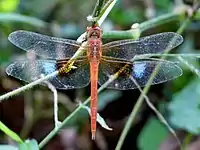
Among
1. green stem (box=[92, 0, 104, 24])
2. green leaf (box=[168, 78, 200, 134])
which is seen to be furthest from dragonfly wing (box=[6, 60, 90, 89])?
green leaf (box=[168, 78, 200, 134])

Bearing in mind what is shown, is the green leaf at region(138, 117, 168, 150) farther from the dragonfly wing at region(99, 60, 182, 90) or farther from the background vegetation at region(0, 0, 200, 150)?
the dragonfly wing at region(99, 60, 182, 90)

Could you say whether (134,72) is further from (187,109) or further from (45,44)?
(187,109)

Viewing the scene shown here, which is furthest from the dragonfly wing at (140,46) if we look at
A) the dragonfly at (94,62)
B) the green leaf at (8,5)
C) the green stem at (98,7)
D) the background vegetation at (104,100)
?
the green leaf at (8,5)

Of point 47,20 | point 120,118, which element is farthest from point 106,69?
point 47,20

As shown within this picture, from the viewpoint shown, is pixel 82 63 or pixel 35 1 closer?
pixel 82 63

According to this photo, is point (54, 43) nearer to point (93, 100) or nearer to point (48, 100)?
point (93, 100)
